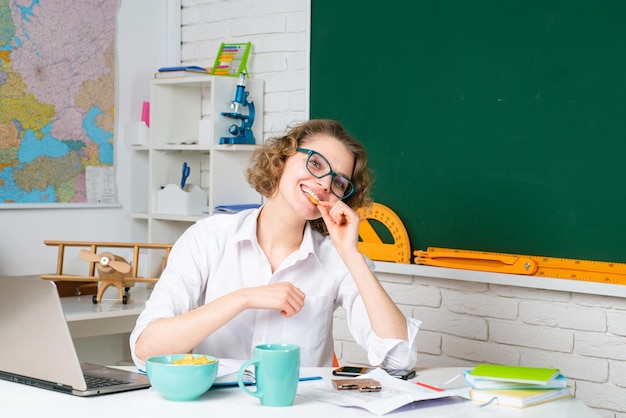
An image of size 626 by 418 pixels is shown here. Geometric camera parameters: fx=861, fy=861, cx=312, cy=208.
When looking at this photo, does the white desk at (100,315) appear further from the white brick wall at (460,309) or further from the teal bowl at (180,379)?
the teal bowl at (180,379)

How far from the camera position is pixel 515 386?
165 cm

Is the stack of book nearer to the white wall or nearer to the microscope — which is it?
the microscope

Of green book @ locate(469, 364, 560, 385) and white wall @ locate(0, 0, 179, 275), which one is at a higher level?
white wall @ locate(0, 0, 179, 275)

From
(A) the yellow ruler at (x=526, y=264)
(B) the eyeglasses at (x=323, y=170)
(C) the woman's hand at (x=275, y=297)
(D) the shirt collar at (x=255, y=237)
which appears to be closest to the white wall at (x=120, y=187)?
(A) the yellow ruler at (x=526, y=264)

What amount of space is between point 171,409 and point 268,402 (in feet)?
0.56

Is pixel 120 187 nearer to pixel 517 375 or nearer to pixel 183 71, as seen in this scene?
pixel 183 71

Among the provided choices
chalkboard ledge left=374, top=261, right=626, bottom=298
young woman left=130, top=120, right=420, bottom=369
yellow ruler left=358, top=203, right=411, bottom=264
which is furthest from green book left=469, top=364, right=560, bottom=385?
yellow ruler left=358, top=203, right=411, bottom=264

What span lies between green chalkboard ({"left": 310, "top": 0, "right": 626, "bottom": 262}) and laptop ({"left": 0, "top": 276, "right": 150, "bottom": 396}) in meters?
1.55

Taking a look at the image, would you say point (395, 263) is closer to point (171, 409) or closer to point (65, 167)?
point (65, 167)

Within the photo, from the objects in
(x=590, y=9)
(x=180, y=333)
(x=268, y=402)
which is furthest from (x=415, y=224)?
(x=268, y=402)

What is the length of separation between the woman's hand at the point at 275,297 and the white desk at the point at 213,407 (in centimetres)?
25

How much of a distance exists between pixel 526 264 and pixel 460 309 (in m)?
0.32

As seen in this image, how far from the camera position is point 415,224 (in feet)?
10.2

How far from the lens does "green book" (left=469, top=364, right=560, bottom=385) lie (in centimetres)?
162
